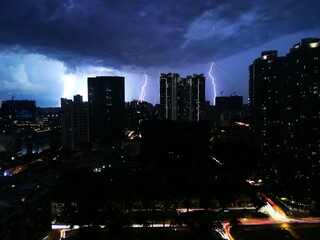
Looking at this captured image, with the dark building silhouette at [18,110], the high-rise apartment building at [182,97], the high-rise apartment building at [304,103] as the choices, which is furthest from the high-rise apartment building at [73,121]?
the dark building silhouette at [18,110]

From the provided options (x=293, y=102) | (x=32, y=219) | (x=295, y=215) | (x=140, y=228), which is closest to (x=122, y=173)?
(x=140, y=228)

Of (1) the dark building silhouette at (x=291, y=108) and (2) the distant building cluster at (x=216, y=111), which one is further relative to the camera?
(2) the distant building cluster at (x=216, y=111)

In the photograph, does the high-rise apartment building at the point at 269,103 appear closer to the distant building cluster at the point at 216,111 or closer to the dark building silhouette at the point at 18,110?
the distant building cluster at the point at 216,111

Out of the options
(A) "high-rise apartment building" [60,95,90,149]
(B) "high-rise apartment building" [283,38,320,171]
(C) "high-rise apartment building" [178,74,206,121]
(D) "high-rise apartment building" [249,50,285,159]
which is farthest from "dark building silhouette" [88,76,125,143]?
(B) "high-rise apartment building" [283,38,320,171]

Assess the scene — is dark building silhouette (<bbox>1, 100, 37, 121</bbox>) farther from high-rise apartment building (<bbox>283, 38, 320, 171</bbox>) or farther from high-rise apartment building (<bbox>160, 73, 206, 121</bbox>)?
high-rise apartment building (<bbox>283, 38, 320, 171</bbox>)

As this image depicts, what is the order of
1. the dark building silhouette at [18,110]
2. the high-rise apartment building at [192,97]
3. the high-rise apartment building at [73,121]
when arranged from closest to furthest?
1. the high-rise apartment building at [73,121]
2. the high-rise apartment building at [192,97]
3. the dark building silhouette at [18,110]

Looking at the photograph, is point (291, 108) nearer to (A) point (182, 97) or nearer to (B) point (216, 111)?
(A) point (182, 97)

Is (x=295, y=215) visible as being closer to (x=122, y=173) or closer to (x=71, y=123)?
(x=122, y=173)
